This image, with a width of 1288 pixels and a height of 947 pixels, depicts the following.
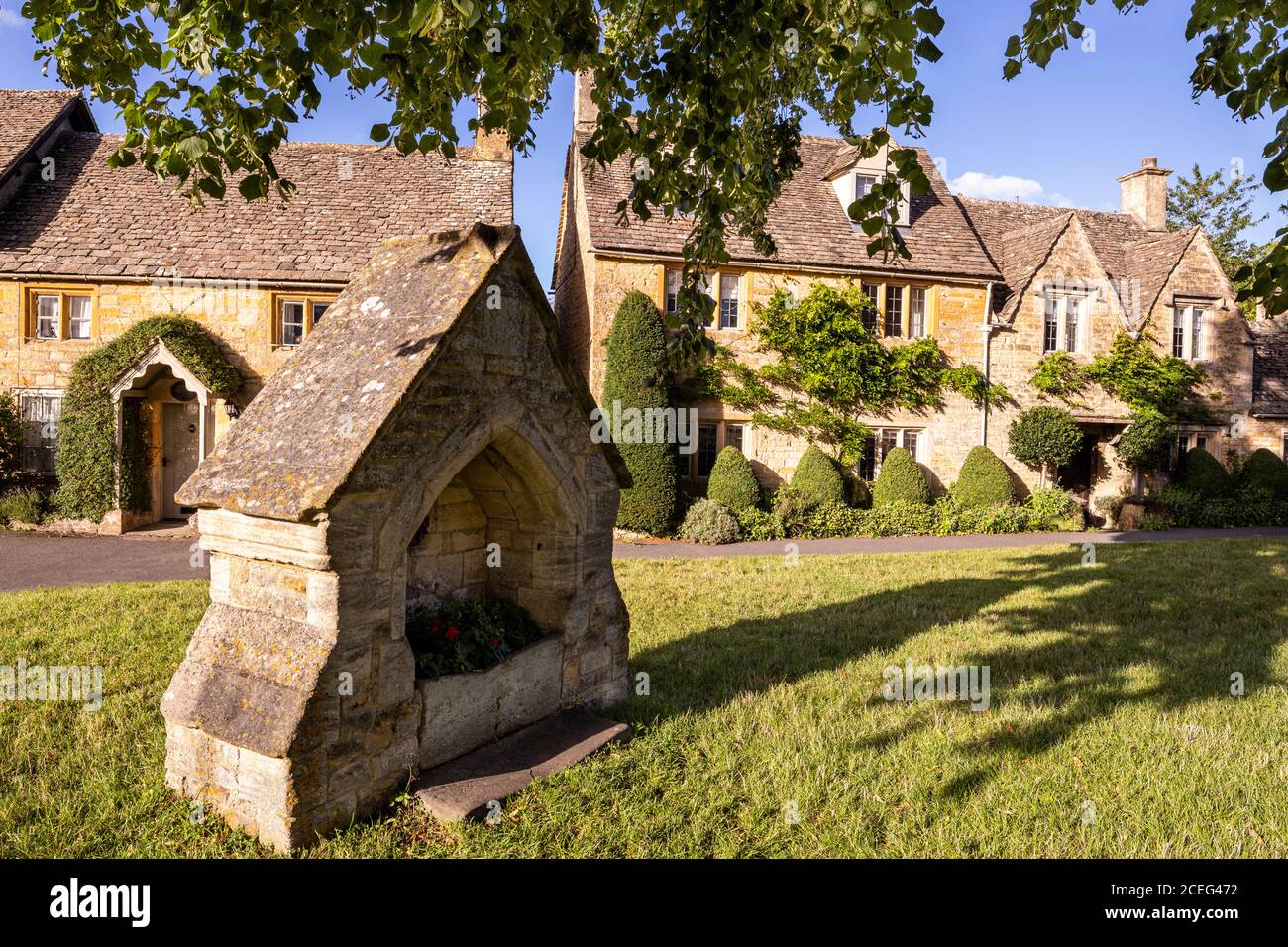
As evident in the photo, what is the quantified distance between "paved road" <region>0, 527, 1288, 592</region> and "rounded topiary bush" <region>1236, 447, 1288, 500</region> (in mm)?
1761

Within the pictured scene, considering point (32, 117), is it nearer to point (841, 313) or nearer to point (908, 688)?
point (841, 313)

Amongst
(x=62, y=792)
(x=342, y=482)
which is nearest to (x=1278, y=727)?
(x=342, y=482)

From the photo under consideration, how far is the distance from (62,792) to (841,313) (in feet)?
59.0

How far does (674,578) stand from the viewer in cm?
1189

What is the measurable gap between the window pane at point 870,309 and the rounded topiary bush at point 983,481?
4115 millimetres

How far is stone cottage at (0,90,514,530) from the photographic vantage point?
1661 cm

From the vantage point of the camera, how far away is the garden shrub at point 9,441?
53.2 ft

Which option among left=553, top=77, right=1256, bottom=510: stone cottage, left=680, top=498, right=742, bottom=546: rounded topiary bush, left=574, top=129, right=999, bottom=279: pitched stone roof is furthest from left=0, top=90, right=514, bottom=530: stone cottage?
left=680, top=498, right=742, bottom=546: rounded topiary bush

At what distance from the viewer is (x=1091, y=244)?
894 inches

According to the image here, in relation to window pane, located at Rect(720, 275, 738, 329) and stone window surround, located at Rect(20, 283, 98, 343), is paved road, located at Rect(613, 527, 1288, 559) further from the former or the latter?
stone window surround, located at Rect(20, 283, 98, 343)

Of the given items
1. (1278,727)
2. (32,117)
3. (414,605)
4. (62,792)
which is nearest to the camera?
(62,792)

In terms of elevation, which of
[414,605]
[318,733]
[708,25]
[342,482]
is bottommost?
[318,733]

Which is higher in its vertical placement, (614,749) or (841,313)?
(841,313)

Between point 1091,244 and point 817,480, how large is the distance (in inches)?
489
